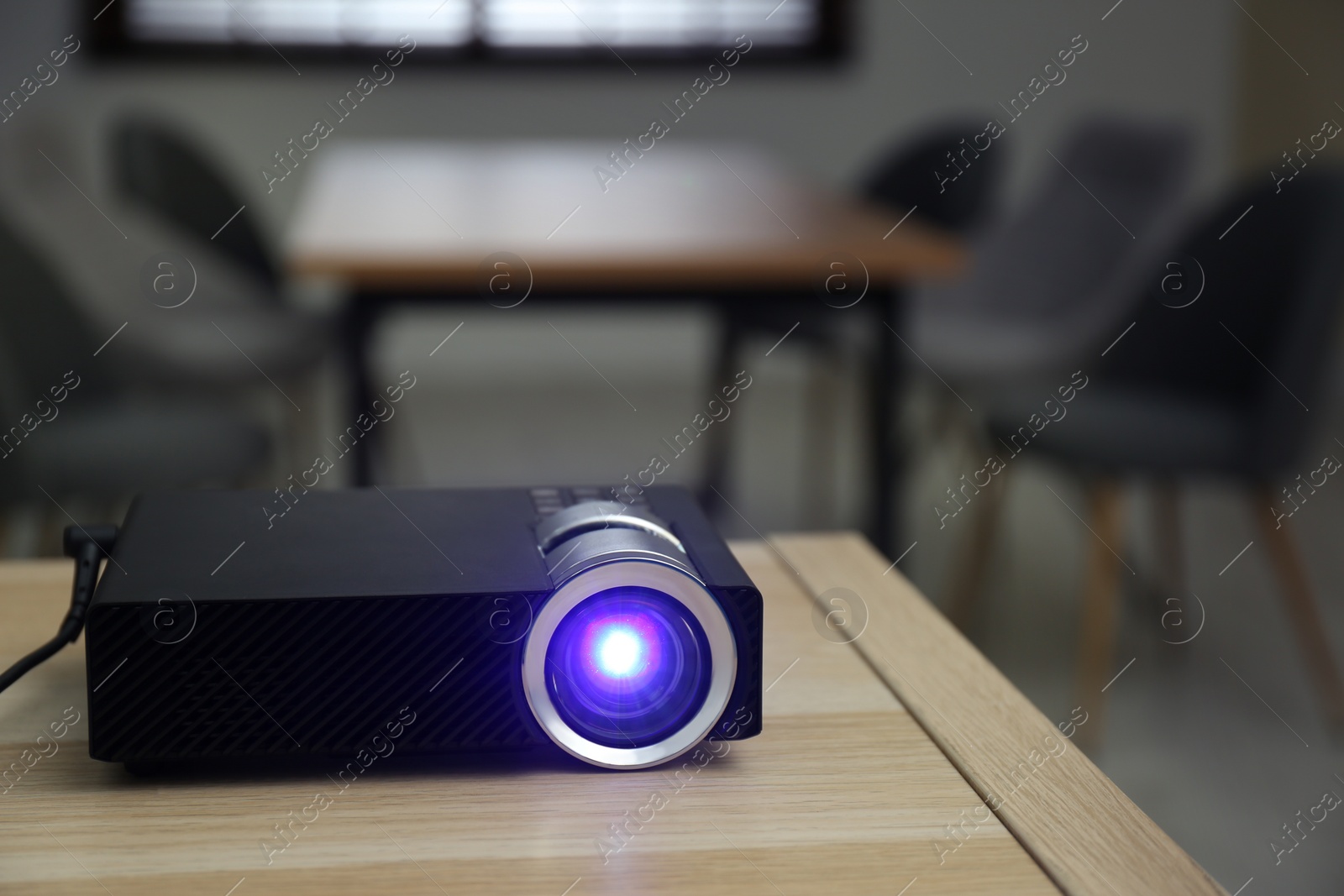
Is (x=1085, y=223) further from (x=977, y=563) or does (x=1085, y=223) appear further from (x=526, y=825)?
(x=526, y=825)

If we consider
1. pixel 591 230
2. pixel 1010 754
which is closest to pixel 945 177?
pixel 591 230

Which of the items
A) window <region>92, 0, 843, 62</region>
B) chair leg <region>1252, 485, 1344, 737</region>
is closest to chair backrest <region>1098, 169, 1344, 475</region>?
chair leg <region>1252, 485, 1344, 737</region>

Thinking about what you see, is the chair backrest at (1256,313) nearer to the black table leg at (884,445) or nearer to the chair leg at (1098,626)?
the chair leg at (1098,626)

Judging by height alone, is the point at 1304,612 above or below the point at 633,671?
above

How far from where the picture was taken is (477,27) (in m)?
4.08

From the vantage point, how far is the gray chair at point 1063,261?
255 centimetres

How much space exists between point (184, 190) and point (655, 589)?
2.60m

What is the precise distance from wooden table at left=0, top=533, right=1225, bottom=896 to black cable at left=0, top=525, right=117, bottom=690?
0.02 m

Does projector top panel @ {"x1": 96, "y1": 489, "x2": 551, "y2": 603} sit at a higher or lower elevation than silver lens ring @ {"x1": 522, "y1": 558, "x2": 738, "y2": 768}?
higher

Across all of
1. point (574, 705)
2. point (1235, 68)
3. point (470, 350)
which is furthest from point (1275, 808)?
A: point (1235, 68)

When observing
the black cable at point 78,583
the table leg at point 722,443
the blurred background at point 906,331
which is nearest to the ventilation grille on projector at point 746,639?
the black cable at point 78,583

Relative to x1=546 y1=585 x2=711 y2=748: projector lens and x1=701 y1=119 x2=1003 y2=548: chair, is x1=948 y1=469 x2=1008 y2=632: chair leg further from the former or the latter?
x1=546 y1=585 x2=711 y2=748: projector lens

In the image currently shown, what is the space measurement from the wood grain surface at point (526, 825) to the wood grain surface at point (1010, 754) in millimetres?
12

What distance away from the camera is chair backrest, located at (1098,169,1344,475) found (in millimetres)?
1811
